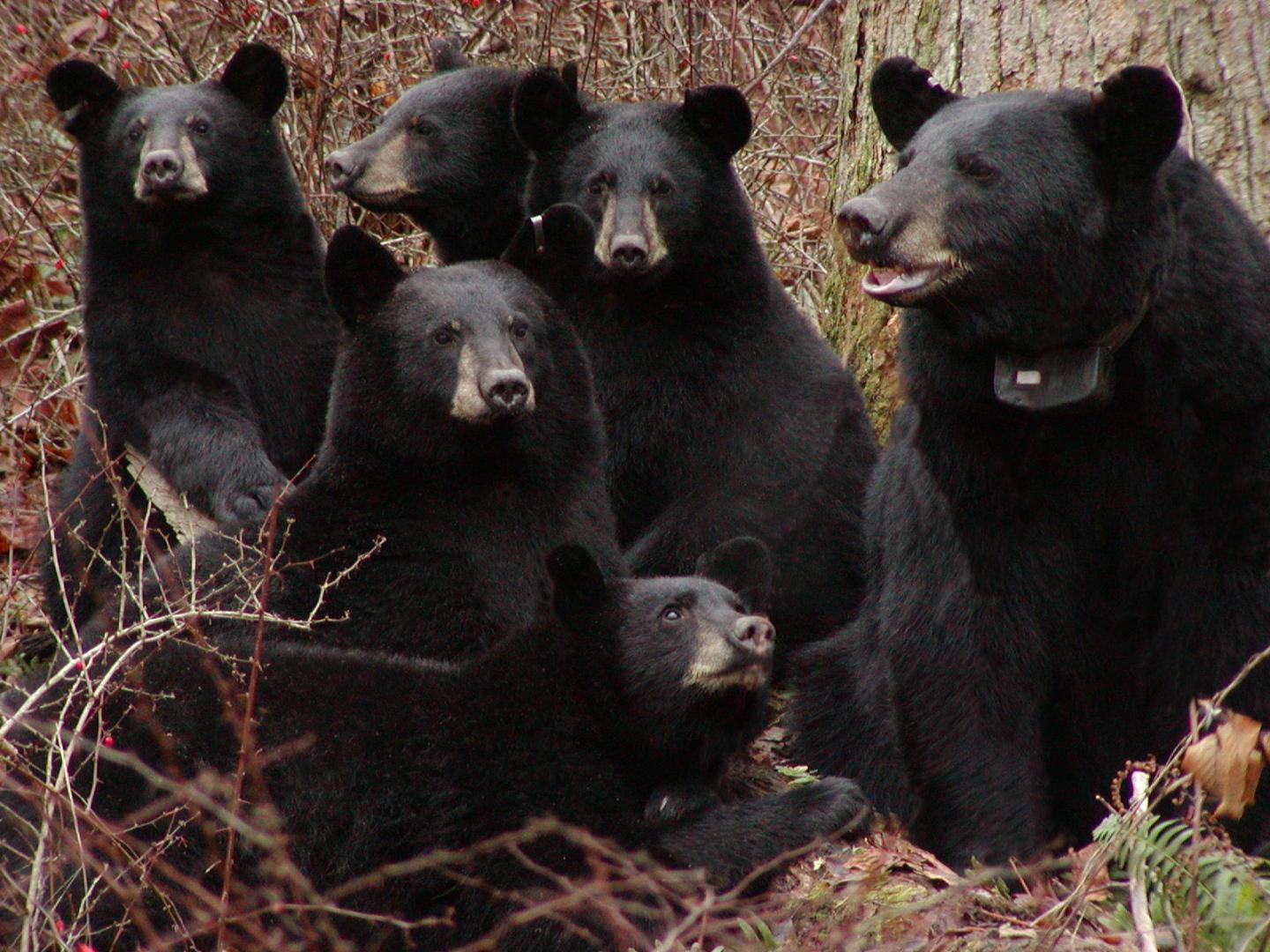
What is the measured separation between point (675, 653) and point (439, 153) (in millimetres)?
3386

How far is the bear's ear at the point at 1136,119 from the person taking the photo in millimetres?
4805

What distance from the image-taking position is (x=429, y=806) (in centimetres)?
490

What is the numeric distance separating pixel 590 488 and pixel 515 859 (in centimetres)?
169

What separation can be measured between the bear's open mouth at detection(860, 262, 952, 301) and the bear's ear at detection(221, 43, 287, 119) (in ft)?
11.8

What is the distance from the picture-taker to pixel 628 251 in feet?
22.1

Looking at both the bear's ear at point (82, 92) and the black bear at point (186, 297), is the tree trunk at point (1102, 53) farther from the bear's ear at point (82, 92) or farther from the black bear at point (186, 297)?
the bear's ear at point (82, 92)

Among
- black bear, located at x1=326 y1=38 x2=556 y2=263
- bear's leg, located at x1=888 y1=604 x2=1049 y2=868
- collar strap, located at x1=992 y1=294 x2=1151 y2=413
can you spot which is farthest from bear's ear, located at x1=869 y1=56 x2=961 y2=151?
black bear, located at x1=326 y1=38 x2=556 y2=263

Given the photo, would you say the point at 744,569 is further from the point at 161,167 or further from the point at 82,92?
the point at 82,92

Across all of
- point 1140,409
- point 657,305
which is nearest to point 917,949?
point 1140,409

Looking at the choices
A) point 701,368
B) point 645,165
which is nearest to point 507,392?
point 701,368

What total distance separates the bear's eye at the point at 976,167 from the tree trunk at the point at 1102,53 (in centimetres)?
181

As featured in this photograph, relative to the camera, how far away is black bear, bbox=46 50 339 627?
7082mm

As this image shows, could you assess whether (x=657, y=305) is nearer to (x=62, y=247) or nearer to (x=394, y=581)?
(x=394, y=581)

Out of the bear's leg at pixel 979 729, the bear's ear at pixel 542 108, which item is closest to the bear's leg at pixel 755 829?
the bear's leg at pixel 979 729
